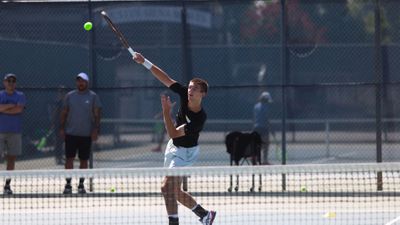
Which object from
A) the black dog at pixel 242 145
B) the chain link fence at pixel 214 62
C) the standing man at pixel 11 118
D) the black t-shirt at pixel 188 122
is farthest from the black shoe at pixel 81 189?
the black t-shirt at pixel 188 122

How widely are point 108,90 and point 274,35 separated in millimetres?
2573

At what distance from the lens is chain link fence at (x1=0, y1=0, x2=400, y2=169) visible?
15.4 m

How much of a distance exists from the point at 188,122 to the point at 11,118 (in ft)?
18.1

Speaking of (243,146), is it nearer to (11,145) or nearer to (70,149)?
(70,149)

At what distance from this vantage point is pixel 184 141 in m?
10.2

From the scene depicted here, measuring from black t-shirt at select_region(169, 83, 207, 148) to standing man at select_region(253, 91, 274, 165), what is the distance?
520 centimetres

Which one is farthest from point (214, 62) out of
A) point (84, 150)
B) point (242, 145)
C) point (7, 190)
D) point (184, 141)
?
point (184, 141)

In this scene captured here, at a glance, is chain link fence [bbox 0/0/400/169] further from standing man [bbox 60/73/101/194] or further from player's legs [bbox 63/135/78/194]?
player's legs [bbox 63/135/78/194]

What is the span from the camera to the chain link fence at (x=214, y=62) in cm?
1539

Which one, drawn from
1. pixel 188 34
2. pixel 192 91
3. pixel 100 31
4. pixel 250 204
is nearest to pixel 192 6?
pixel 188 34

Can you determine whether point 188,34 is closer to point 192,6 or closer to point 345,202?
point 192,6

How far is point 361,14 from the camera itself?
15.4 m

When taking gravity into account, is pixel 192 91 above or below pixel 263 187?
above

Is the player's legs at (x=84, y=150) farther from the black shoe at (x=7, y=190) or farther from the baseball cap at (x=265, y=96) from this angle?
the baseball cap at (x=265, y=96)
